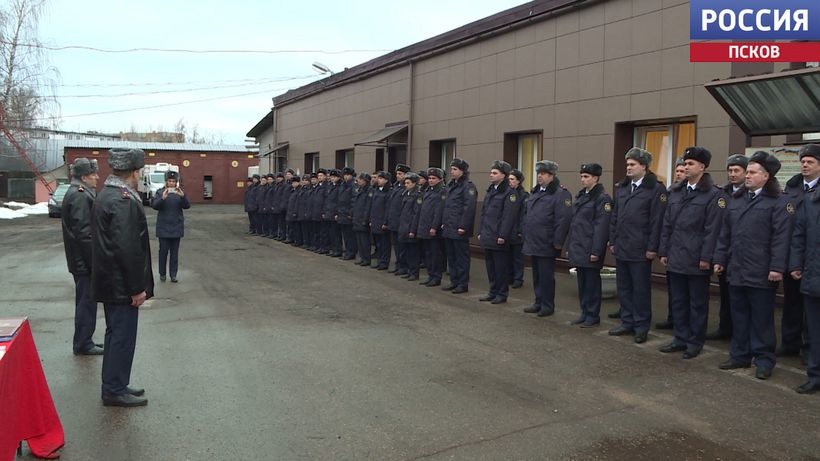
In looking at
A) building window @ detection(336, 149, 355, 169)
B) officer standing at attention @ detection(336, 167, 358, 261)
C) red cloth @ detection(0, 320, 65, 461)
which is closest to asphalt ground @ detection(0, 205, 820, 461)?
Result: red cloth @ detection(0, 320, 65, 461)

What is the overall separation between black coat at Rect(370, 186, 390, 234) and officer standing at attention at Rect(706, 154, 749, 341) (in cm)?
698

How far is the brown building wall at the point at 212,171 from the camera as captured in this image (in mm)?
49344

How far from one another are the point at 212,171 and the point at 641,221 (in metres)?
46.6

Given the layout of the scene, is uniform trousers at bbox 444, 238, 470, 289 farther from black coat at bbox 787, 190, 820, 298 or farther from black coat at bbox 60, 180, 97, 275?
black coat at bbox 60, 180, 97, 275

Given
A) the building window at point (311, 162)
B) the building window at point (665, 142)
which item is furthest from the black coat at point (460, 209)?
the building window at point (311, 162)

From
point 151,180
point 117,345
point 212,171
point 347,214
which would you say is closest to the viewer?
point 117,345

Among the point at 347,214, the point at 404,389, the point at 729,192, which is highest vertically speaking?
the point at 729,192

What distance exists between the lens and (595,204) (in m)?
8.24

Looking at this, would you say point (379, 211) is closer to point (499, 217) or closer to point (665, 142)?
point (499, 217)

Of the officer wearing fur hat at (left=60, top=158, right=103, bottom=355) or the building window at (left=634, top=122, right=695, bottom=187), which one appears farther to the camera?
the building window at (left=634, top=122, right=695, bottom=187)

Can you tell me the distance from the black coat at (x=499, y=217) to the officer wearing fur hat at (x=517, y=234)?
4.4 inches

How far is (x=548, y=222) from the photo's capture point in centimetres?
887

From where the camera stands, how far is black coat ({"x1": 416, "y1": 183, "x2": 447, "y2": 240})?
36.8 feet

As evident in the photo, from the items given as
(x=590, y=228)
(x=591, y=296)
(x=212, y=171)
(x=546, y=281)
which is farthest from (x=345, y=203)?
(x=212, y=171)
